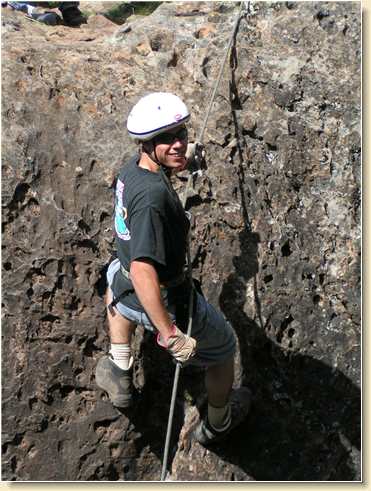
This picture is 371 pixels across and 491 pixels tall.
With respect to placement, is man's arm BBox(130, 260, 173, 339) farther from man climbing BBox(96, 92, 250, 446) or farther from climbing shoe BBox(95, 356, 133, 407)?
climbing shoe BBox(95, 356, 133, 407)

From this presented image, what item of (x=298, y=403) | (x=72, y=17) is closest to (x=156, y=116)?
(x=298, y=403)

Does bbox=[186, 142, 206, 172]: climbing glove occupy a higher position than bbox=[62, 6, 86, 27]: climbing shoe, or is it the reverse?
bbox=[62, 6, 86, 27]: climbing shoe

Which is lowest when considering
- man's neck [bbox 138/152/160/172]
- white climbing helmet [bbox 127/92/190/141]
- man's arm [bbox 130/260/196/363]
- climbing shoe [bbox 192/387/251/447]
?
climbing shoe [bbox 192/387/251/447]

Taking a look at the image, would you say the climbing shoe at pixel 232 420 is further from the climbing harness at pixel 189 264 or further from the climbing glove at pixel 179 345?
the climbing glove at pixel 179 345

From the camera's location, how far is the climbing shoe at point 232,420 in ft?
18.7

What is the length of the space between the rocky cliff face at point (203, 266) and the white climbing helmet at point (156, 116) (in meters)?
1.35

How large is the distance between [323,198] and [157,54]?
1.90 metres

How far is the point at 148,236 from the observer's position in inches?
172

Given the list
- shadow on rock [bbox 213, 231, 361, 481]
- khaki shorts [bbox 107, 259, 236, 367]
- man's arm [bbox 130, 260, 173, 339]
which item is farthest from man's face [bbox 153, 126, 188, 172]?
shadow on rock [bbox 213, 231, 361, 481]

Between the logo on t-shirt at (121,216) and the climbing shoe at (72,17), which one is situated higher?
the climbing shoe at (72,17)

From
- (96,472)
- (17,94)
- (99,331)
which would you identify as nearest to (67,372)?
(99,331)

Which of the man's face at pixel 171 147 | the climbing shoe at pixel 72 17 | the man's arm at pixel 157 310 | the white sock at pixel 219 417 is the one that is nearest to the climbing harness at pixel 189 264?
the man's arm at pixel 157 310

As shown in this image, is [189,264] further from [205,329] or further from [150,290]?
[150,290]

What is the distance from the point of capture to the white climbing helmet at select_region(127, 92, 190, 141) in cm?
453
